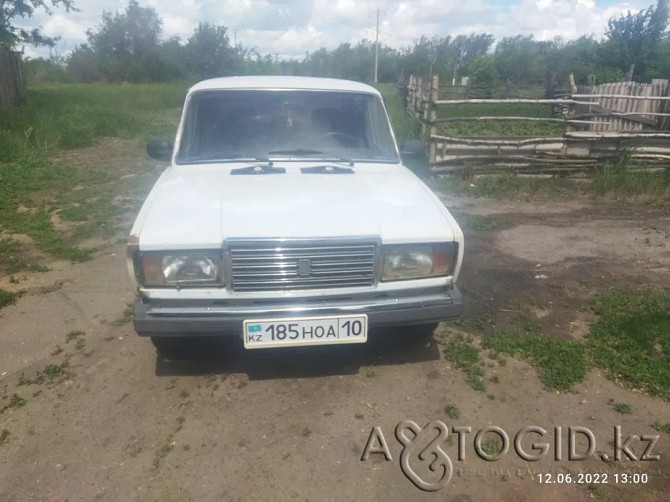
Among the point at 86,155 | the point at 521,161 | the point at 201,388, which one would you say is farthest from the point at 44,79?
the point at 201,388

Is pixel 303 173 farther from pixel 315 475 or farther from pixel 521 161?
pixel 521 161

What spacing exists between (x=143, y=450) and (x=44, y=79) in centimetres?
5572

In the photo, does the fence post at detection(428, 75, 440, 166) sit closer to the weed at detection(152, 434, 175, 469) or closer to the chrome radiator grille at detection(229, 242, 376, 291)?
the chrome radiator grille at detection(229, 242, 376, 291)

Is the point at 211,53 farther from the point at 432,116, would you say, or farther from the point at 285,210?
the point at 285,210

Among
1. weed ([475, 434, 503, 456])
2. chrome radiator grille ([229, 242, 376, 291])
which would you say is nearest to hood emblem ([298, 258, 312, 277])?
chrome radiator grille ([229, 242, 376, 291])

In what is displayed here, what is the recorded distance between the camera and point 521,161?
877cm

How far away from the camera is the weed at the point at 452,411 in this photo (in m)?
2.97

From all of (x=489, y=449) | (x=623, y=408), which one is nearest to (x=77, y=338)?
(x=489, y=449)

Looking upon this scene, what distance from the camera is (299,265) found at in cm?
288

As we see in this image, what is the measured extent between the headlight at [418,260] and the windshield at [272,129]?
1.26 m

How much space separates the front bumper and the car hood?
346 millimetres

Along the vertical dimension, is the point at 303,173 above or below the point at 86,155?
above
